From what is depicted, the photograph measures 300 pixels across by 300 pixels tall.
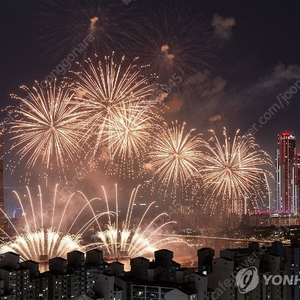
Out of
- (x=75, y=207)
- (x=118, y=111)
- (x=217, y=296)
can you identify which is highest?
(x=118, y=111)

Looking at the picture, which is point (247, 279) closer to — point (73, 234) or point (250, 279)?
point (250, 279)

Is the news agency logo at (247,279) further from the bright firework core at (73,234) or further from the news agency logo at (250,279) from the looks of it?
the bright firework core at (73,234)

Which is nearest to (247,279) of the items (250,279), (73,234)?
(250,279)

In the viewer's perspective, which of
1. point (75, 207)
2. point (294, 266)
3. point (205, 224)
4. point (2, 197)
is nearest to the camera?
point (294, 266)

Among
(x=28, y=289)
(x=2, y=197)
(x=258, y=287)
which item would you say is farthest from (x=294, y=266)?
(x=2, y=197)

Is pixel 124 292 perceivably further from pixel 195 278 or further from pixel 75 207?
pixel 75 207

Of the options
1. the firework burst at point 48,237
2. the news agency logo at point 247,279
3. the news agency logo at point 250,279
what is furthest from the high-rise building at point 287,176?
the news agency logo at point 247,279
